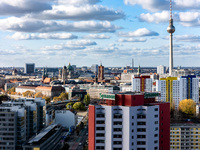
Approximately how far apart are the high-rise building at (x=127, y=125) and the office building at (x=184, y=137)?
18.2 m

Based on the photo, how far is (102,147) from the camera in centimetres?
3034

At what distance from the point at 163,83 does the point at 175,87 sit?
3422 millimetres

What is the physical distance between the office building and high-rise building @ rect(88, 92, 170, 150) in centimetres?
1820

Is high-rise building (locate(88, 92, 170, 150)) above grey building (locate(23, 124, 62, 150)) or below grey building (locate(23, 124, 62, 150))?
above

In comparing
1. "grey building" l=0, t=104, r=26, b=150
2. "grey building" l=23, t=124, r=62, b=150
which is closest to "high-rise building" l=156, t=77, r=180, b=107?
"grey building" l=23, t=124, r=62, b=150

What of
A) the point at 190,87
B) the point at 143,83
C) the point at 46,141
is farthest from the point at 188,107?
the point at 46,141

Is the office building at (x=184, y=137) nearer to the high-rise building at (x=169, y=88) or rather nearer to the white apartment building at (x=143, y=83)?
the high-rise building at (x=169, y=88)

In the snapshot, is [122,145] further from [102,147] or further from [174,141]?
[174,141]

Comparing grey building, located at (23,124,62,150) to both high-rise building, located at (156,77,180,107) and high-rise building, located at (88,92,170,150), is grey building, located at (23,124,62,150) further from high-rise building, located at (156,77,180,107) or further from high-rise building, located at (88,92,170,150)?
high-rise building, located at (156,77,180,107)

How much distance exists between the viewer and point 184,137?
4950 centimetres

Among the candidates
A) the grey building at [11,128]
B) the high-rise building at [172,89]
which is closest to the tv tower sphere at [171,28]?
the high-rise building at [172,89]

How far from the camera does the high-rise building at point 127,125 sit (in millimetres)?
29906

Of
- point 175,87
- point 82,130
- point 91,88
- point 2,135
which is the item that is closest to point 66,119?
point 82,130

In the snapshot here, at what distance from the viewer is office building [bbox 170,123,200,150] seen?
161 feet
